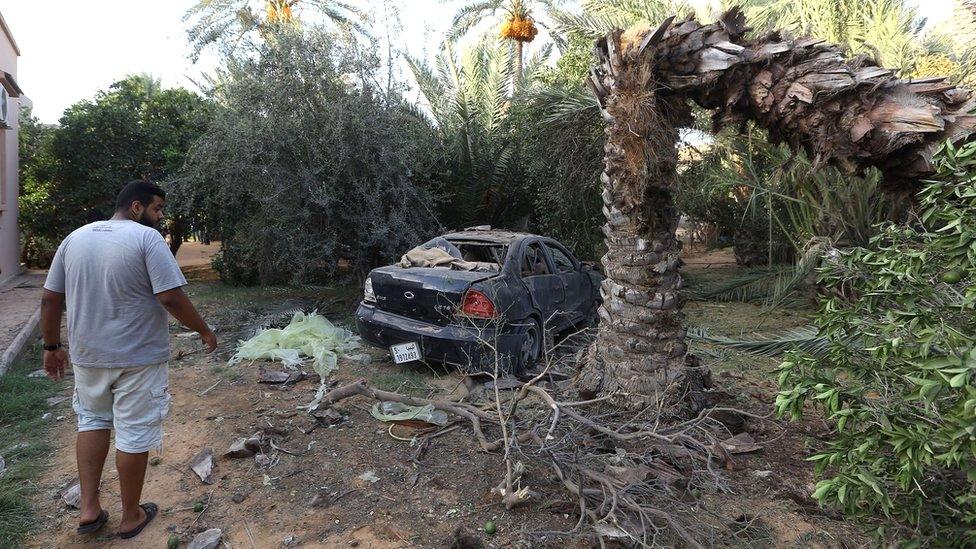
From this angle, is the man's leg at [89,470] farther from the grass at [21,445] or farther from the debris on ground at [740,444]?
the debris on ground at [740,444]

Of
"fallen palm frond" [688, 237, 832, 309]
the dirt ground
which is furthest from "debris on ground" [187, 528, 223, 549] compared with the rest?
"fallen palm frond" [688, 237, 832, 309]

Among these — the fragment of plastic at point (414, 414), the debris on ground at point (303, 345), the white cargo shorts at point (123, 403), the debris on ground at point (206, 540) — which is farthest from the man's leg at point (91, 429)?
the debris on ground at point (303, 345)

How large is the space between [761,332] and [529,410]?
4499mm

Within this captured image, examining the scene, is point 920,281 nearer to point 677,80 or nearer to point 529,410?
point 677,80

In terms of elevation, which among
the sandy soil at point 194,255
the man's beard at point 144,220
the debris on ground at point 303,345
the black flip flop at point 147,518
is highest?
the man's beard at point 144,220

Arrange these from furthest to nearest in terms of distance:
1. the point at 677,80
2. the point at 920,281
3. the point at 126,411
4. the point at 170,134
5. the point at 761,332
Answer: the point at 170,134, the point at 761,332, the point at 677,80, the point at 126,411, the point at 920,281

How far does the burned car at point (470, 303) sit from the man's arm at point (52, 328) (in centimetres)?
284

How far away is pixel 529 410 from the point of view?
5059mm

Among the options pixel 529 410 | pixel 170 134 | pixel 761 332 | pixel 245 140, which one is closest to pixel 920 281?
pixel 529 410

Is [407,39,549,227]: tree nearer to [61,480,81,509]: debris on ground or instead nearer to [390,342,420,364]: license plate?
[390,342,420,364]: license plate

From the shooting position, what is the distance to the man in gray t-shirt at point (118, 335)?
10.6 feet

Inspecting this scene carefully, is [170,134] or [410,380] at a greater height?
[170,134]

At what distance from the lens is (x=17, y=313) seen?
9414mm

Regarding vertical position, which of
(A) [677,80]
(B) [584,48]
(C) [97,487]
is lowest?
(C) [97,487]
